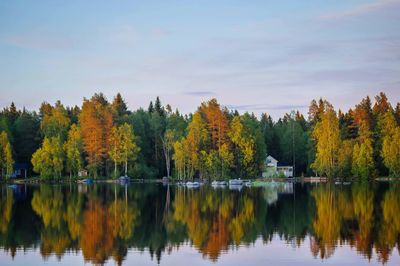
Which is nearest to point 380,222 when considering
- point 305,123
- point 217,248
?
point 217,248

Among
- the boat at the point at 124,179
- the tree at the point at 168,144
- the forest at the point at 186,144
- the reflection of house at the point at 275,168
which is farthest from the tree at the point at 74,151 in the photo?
the reflection of house at the point at 275,168

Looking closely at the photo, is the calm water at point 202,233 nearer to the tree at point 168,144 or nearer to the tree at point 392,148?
the tree at point 392,148

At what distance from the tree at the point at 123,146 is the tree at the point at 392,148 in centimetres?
4346

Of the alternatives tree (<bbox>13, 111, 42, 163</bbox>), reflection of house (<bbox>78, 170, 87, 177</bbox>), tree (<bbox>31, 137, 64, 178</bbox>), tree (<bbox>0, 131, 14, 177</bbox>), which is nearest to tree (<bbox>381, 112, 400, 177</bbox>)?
reflection of house (<bbox>78, 170, 87, 177</bbox>)

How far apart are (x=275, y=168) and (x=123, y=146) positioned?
30853 mm

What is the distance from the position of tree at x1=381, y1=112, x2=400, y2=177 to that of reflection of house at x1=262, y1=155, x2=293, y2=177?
19.9 metres

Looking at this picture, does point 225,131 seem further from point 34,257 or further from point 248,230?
point 34,257

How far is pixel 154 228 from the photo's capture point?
37281 millimetres

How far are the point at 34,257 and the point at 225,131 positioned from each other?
79.1 meters

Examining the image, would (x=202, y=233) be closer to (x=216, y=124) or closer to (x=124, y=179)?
(x=124, y=179)

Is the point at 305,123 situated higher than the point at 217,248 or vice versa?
the point at 305,123

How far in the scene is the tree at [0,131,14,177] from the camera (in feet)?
332

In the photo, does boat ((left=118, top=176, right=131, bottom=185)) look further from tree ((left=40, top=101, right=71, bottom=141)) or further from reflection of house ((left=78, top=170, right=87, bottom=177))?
tree ((left=40, top=101, right=71, bottom=141))

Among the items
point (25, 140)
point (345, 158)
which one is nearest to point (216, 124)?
point (345, 158)
